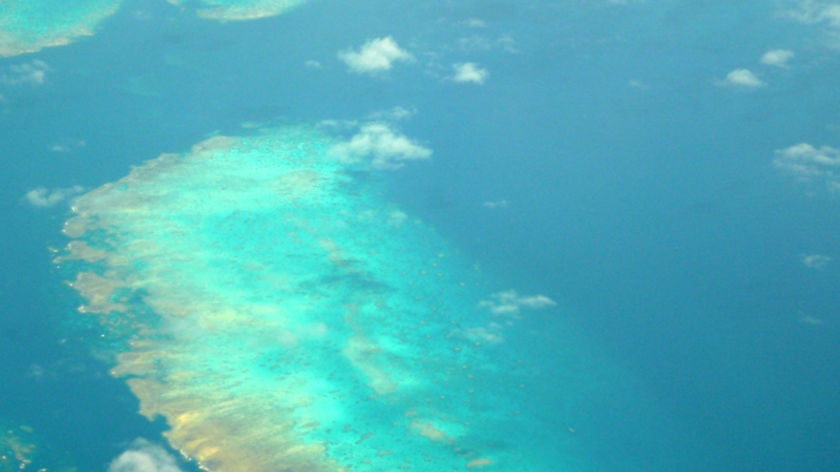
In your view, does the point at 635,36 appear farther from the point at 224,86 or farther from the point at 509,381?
the point at 509,381

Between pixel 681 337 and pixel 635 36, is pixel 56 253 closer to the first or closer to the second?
pixel 681 337

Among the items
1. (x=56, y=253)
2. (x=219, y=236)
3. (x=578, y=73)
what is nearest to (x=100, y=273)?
(x=56, y=253)

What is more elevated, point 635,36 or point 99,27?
point 635,36

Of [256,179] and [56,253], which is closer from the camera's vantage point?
[56,253]

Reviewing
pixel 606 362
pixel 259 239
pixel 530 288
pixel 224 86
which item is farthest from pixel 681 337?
pixel 224 86

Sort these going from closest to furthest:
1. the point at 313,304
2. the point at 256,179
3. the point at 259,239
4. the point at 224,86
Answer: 1. the point at 313,304
2. the point at 259,239
3. the point at 256,179
4. the point at 224,86

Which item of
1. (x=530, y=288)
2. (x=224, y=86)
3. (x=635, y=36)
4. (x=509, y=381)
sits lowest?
(x=509, y=381)

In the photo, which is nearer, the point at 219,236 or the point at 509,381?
A: the point at 509,381

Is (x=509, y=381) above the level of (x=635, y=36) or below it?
below

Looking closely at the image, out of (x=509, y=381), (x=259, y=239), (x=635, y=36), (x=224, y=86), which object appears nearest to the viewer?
(x=509, y=381)
